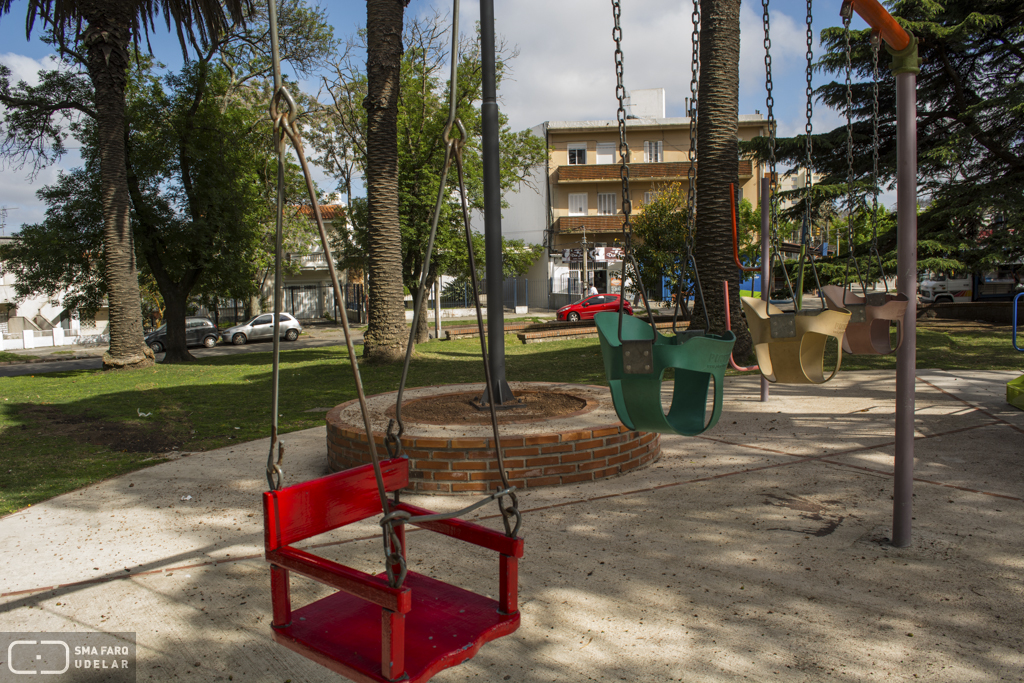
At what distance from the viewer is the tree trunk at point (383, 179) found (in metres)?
13.0

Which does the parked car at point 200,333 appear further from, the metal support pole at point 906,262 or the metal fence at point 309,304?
the metal support pole at point 906,262

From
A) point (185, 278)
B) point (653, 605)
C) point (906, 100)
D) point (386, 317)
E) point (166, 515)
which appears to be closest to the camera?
point (653, 605)

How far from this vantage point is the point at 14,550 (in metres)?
4.09

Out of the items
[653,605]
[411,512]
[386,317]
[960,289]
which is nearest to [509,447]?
[653,605]

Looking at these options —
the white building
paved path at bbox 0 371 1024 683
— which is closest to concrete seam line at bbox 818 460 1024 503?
paved path at bbox 0 371 1024 683

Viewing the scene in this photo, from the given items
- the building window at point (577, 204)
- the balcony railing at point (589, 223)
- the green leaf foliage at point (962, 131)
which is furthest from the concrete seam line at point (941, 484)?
the building window at point (577, 204)

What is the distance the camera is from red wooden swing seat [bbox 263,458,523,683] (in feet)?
6.47

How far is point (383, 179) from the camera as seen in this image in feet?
43.9

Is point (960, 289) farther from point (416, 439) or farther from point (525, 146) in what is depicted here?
point (416, 439)

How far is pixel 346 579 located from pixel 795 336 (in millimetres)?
2481

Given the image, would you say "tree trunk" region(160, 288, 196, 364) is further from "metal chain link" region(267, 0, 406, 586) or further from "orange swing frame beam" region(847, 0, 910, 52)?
"orange swing frame beam" region(847, 0, 910, 52)

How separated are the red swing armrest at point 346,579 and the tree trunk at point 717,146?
949cm

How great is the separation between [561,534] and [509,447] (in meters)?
0.99

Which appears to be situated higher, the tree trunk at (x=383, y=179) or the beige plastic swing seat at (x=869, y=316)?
the tree trunk at (x=383, y=179)
